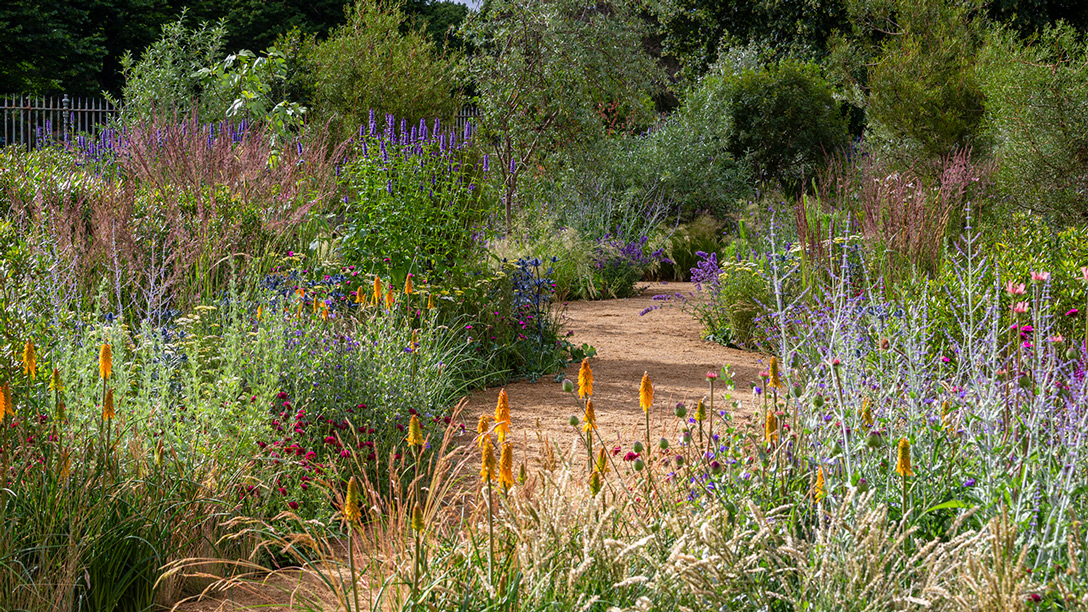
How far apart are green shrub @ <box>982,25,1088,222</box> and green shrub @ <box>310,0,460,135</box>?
26.0 ft

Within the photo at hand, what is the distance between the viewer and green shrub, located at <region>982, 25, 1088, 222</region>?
764cm

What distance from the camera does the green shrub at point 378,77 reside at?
13742 mm

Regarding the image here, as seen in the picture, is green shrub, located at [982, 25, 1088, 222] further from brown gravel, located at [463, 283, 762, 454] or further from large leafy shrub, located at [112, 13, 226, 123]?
large leafy shrub, located at [112, 13, 226, 123]

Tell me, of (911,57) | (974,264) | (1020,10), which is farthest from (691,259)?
(1020,10)

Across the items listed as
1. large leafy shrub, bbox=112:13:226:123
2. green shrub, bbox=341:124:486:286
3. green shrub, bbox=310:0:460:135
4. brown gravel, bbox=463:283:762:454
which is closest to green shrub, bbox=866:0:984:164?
brown gravel, bbox=463:283:762:454

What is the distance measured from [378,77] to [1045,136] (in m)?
9.24

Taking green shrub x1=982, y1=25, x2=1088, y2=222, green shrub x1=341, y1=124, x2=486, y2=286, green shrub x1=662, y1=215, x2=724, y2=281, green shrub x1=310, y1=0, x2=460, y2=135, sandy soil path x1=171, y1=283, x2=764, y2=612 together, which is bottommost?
sandy soil path x1=171, y1=283, x2=764, y2=612

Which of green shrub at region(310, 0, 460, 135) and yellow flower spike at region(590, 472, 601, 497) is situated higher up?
green shrub at region(310, 0, 460, 135)

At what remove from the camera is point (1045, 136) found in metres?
7.73

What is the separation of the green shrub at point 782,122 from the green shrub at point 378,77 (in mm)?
4850

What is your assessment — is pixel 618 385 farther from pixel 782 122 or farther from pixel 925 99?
pixel 782 122

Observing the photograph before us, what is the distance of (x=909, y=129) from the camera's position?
10852 millimetres

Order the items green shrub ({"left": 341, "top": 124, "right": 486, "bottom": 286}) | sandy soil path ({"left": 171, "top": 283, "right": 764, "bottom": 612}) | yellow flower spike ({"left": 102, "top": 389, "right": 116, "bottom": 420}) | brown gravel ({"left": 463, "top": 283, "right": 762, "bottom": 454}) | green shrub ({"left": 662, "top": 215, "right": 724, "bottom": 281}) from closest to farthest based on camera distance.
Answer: yellow flower spike ({"left": 102, "top": 389, "right": 116, "bottom": 420})
sandy soil path ({"left": 171, "top": 283, "right": 764, "bottom": 612})
brown gravel ({"left": 463, "top": 283, "right": 762, "bottom": 454})
green shrub ({"left": 341, "top": 124, "right": 486, "bottom": 286})
green shrub ({"left": 662, "top": 215, "right": 724, "bottom": 281})

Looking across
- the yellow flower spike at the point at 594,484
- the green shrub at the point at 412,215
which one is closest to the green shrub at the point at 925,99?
the green shrub at the point at 412,215
